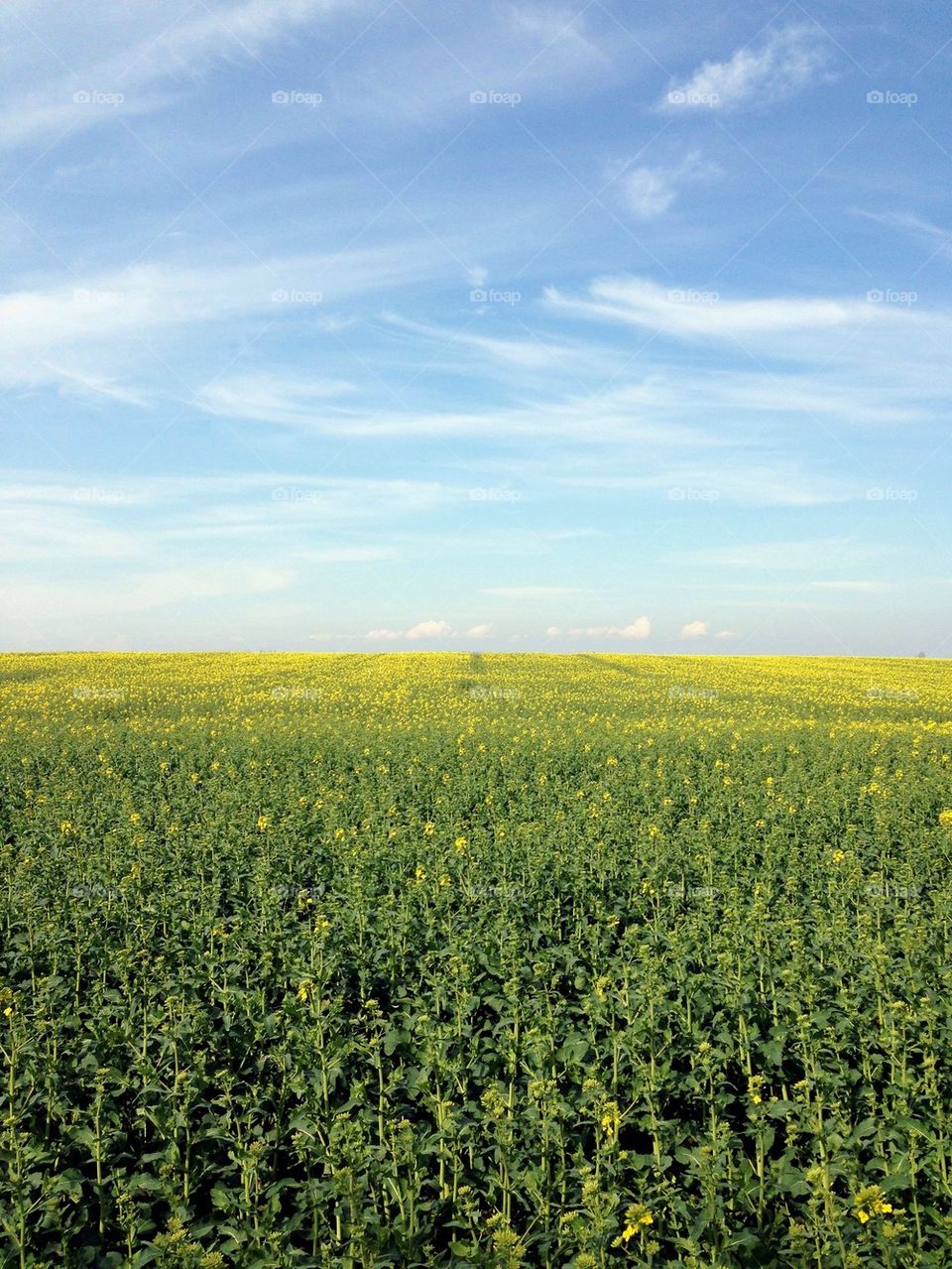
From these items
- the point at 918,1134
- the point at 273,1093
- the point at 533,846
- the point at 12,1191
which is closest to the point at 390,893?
the point at 533,846

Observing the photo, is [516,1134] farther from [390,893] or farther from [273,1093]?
[390,893]

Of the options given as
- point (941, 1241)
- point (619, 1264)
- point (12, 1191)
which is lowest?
point (941, 1241)

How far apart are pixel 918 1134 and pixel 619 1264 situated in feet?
7.21

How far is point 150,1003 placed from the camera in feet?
21.1

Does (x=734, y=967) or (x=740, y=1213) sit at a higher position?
(x=734, y=967)

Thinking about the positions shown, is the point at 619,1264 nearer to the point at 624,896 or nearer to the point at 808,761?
the point at 624,896

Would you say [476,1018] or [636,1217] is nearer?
[636,1217]

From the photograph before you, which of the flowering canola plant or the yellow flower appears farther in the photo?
the flowering canola plant

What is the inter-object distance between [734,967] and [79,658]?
4670 centimetres

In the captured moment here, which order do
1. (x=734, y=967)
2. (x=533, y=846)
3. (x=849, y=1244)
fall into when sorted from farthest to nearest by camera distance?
(x=533, y=846), (x=734, y=967), (x=849, y=1244)

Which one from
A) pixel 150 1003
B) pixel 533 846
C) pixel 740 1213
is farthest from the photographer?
pixel 533 846

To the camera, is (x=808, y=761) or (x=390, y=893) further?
(x=808, y=761)

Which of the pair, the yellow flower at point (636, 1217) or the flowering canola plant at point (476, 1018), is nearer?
the yellow flower at point (636, 1217)

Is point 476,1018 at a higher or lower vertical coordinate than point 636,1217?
lower
